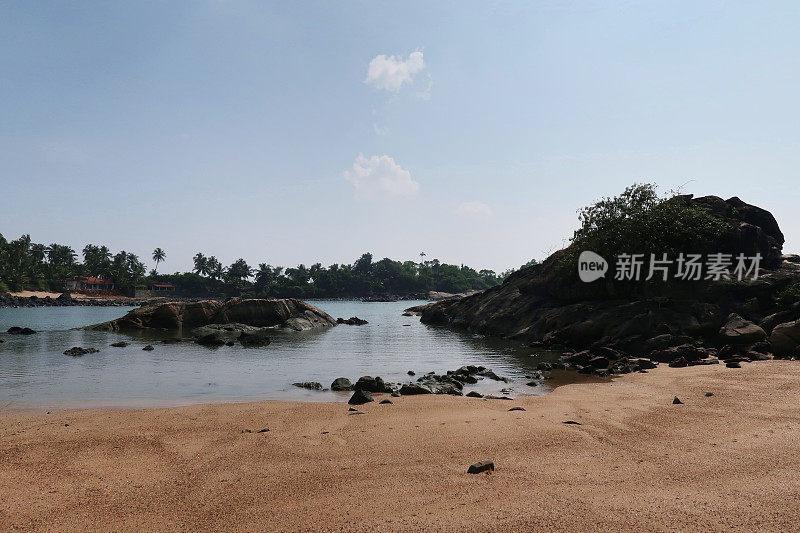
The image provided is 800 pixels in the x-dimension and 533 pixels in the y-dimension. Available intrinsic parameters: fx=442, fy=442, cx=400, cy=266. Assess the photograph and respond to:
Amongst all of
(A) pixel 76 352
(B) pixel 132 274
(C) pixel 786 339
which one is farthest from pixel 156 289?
(C) pixel 786 339

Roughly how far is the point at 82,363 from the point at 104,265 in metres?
161

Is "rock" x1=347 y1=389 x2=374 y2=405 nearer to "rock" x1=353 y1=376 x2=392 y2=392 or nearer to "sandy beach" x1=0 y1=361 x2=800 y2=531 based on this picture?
"sandy beach" x1=0 y1=361 x2=800 y2=531

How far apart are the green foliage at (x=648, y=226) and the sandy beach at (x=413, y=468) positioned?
2244 centimetres

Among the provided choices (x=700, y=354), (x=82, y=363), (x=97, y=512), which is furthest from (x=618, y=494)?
(x=82, y=363)

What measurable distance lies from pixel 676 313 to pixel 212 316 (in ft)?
160

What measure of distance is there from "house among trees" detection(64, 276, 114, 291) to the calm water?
133 m

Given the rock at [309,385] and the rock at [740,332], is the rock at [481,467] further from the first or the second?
the rock at [740,332]

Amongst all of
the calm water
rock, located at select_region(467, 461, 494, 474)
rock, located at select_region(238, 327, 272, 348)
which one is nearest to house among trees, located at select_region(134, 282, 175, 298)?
the calm water

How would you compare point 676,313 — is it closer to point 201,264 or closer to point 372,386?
point 372,386

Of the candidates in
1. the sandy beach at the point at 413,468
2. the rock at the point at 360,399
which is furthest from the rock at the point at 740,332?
the rock at the point at 360,399

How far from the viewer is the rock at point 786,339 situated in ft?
70.5

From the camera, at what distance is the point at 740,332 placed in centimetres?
2520

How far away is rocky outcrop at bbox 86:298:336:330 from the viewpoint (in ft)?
170

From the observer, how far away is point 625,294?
37250 millimetres
